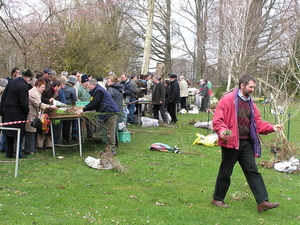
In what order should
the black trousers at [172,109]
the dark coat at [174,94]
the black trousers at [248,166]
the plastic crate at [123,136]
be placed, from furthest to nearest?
the black trousers at [172,109], the dark coat at [174,94], the plastic crate at [123,136], the black trousers at [248,166]

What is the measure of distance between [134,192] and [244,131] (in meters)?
2.10

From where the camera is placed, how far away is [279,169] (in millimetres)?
8750

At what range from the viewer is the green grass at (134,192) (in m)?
5.40

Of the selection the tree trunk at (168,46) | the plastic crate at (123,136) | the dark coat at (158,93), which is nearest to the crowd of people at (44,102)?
the plastic crate at (123,136)

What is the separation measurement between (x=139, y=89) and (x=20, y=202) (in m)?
10.3

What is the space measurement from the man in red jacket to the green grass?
0.44m

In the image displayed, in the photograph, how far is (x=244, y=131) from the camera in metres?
5.70

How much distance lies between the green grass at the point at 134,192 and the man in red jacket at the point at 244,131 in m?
0.44

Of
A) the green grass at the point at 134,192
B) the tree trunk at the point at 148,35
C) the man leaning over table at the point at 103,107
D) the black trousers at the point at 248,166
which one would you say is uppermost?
the tree trunk at the point at 148,35

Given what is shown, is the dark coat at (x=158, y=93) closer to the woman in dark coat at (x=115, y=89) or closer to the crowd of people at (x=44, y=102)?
the crowd of people at (x=44, y=102)

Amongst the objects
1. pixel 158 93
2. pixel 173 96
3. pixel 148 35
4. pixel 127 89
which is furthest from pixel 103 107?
pixel 148 35

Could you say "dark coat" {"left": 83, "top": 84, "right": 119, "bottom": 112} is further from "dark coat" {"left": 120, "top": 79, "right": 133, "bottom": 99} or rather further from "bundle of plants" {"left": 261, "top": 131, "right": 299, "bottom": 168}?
"dark coat" {"left": 120, "top": 79, "right": 133, "bottom": 99}

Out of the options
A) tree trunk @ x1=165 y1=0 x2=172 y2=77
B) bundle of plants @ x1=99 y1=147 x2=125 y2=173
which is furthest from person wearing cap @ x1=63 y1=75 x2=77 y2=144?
tree trunk @ x1=165 y1=0 x2=172 y2=77

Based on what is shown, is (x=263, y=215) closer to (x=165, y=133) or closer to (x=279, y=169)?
(x=279, y=169)
